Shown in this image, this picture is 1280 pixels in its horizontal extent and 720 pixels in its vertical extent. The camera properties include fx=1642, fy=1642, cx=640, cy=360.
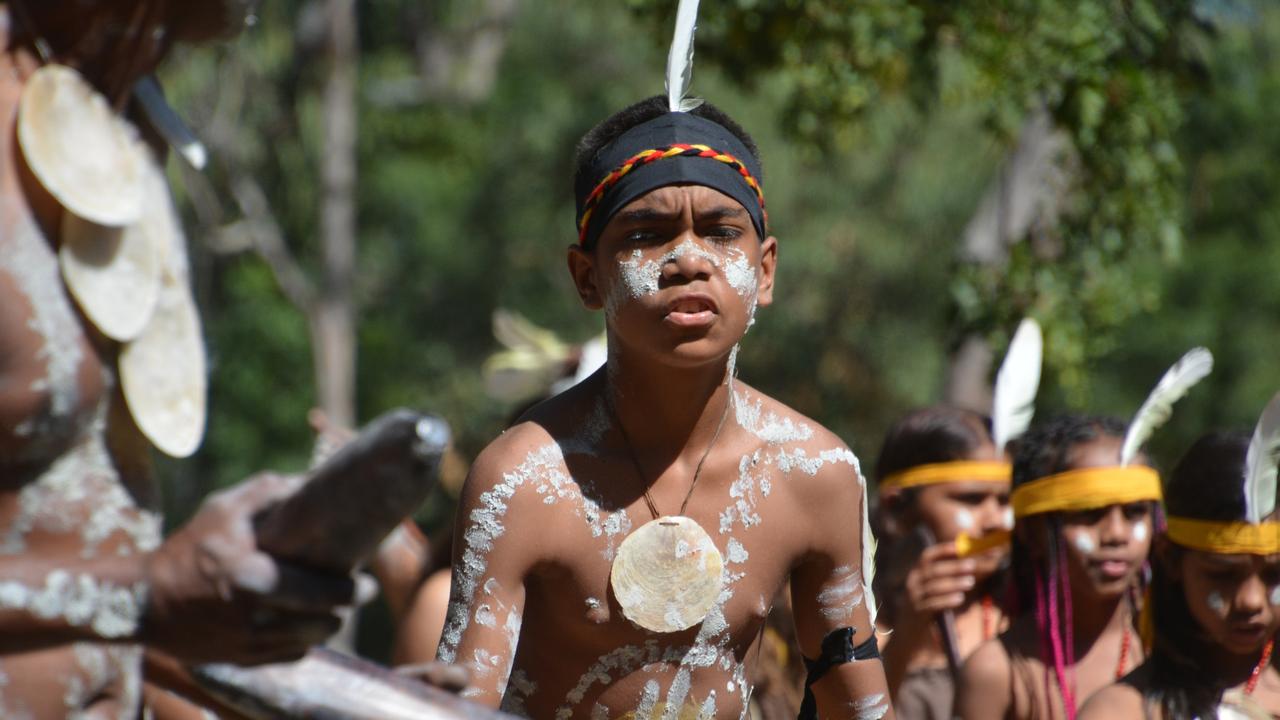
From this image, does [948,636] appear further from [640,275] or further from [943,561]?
[640,275]

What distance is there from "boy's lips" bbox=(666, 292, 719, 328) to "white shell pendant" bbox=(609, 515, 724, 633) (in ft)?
1.29

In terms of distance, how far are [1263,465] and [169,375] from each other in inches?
106

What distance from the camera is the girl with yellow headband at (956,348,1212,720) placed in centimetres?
430

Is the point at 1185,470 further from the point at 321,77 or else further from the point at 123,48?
the point at 321,77

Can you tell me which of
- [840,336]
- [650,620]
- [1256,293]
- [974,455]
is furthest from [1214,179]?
[650,620]

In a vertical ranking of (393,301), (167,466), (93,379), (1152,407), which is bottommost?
(167,466)

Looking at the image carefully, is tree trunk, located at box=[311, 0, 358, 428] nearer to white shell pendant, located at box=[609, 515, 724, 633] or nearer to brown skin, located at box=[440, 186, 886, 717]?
brown skin, located at box=[440, 186, 886, 717]

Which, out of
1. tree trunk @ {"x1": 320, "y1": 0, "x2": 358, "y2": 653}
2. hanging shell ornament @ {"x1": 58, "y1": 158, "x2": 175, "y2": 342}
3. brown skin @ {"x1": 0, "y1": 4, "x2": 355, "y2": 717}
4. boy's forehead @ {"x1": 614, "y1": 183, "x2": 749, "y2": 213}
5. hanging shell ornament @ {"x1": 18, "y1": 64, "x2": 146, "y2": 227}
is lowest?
tree trunk @ {"x1": 320, "y1": 0, "x2": 358, "y2": 653}

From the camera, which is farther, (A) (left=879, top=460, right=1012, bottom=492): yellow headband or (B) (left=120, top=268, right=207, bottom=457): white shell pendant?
(A) (left=879, top=460, right=1012, bottom=492): yellow headband

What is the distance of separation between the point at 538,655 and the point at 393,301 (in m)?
14.6

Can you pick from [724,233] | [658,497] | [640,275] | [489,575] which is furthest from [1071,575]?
[489,575]

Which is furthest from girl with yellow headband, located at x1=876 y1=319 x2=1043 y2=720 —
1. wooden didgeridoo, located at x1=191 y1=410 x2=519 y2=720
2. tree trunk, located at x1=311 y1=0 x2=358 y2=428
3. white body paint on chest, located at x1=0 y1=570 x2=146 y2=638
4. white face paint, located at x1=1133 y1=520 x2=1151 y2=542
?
tree trunk, located at x1=311 y1=0 x2=358 y2=428

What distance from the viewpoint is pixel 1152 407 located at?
14.9 ft

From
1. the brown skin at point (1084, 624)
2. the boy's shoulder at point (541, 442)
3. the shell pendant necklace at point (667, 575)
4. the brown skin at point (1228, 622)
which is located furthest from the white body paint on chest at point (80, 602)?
the brown skin at point (1084, 624)
